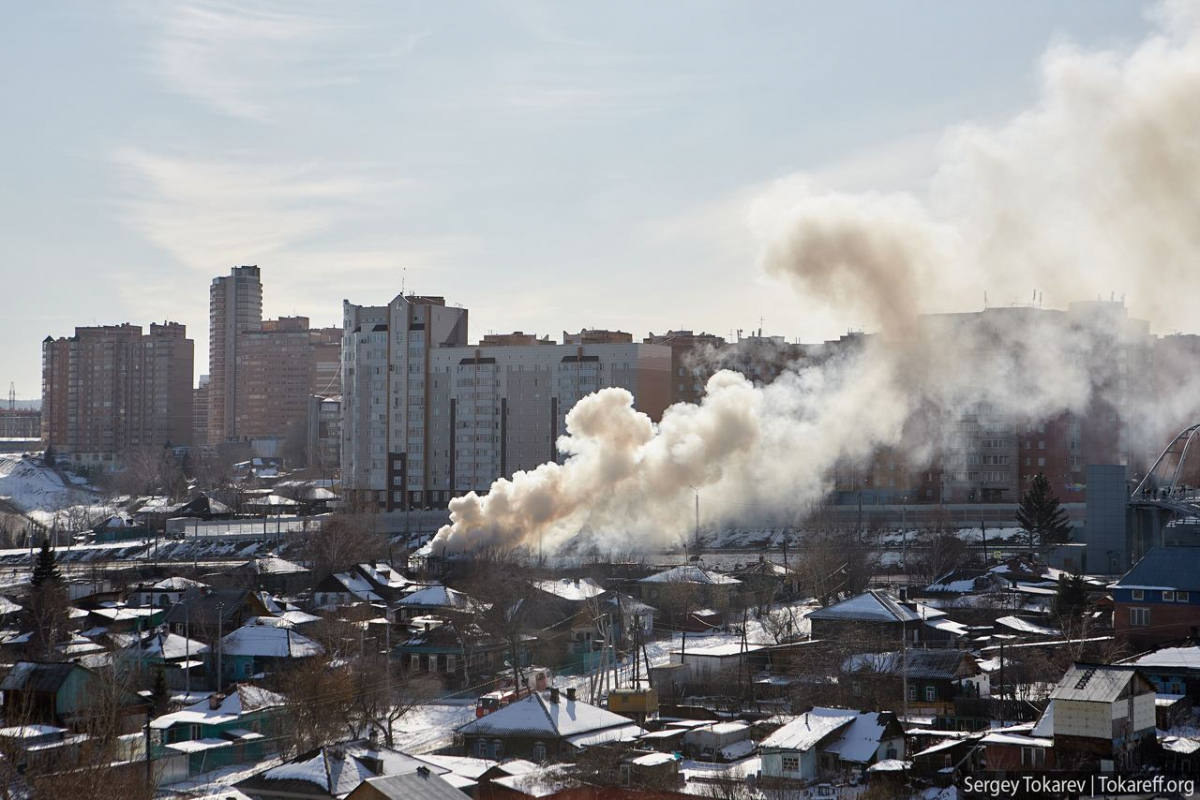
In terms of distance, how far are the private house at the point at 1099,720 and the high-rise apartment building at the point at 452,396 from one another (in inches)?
2143

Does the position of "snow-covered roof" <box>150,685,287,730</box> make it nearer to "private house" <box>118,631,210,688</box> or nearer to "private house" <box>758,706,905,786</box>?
A: "private house" <box>118,631,210,688</box>

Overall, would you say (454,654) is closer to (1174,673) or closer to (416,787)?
(1174,673)

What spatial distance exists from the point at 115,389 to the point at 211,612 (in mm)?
114713

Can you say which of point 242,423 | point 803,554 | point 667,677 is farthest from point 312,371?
point 667,677

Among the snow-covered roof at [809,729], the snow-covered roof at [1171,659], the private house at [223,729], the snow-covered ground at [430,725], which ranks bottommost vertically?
the snow-covered ground at [430,725]

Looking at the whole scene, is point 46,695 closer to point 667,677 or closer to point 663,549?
point 667,677

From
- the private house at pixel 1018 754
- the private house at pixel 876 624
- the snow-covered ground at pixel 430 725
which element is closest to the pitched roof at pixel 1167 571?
the private house at pixel 876 624

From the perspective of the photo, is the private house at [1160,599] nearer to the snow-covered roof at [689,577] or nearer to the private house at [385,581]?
the snow-covered roof at [689,577]

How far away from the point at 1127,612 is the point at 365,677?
19950 millimetres

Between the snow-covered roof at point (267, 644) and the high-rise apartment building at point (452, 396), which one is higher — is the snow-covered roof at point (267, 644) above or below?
below

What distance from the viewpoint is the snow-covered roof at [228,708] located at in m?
32.6

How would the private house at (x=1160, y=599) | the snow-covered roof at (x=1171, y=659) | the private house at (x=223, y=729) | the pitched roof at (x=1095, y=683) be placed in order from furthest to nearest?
the private house at (x=1160, y=599), the snow-covered roof at (x=1171, y=659), the private house at (x=223, y=729), the pitched roof at (x=1095, y=683)

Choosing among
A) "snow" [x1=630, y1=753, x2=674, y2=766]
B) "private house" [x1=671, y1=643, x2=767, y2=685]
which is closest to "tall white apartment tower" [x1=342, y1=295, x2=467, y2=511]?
"private house" [x1=671, y1=643, x2=767, y2=685]

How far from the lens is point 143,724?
3269 centimetres
